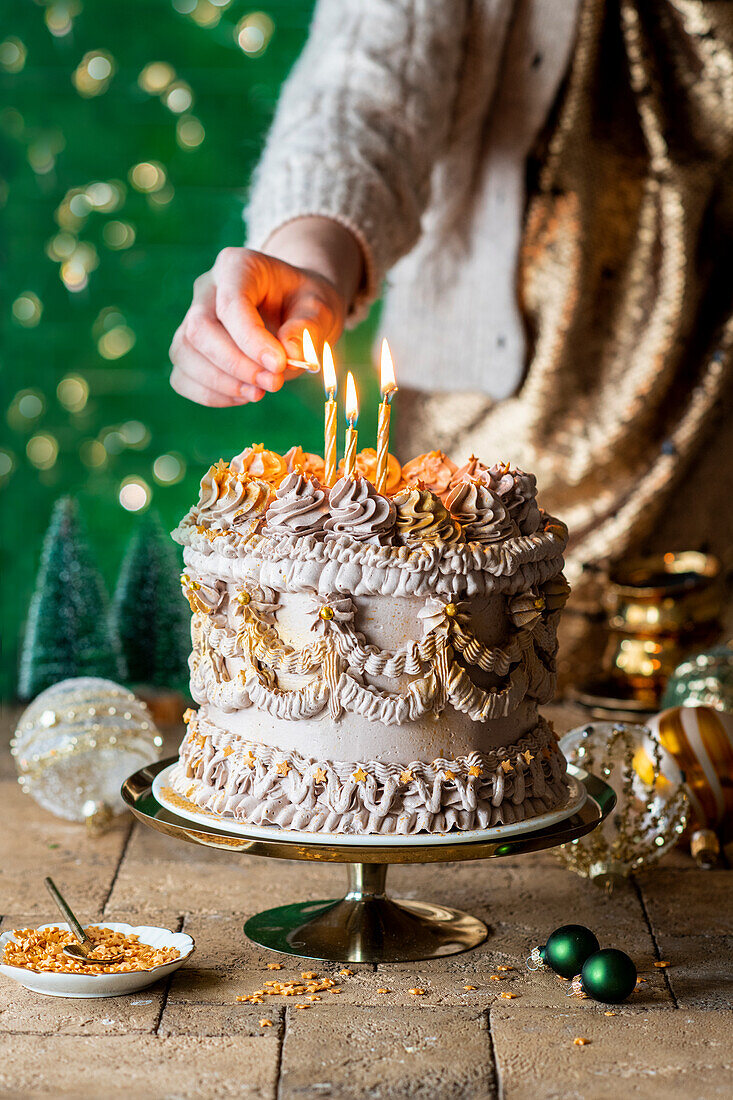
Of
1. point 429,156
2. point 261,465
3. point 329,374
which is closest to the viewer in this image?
point 329,374

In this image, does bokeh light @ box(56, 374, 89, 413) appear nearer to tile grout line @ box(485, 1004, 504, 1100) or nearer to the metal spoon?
the metal spoon

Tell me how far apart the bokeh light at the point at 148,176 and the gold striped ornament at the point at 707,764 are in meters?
2.81

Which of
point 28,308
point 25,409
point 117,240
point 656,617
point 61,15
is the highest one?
point 61,15

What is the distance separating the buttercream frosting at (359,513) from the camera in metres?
1.81

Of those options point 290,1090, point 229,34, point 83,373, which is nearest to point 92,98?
point 229,34

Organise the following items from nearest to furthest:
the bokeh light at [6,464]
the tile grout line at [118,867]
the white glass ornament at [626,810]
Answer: the tile grout line at [118,867], the white glass ornament at [626,810], the bokeh light at [6,464]

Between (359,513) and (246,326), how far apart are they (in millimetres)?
388

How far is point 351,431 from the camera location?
189 cm

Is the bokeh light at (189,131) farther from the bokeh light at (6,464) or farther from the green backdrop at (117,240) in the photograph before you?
the bokeh light at (6,464)

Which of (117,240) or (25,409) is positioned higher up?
(117,240)

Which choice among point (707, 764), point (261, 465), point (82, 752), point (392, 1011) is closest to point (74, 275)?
point (82, 752)

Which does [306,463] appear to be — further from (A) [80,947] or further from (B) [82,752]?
(B) [82,752]

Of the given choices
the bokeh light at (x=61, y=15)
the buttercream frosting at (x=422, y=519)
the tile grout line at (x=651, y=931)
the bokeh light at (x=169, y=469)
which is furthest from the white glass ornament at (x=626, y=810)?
the bokeh light at (x=61, y=15)

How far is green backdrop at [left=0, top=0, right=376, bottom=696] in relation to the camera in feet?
14.2
